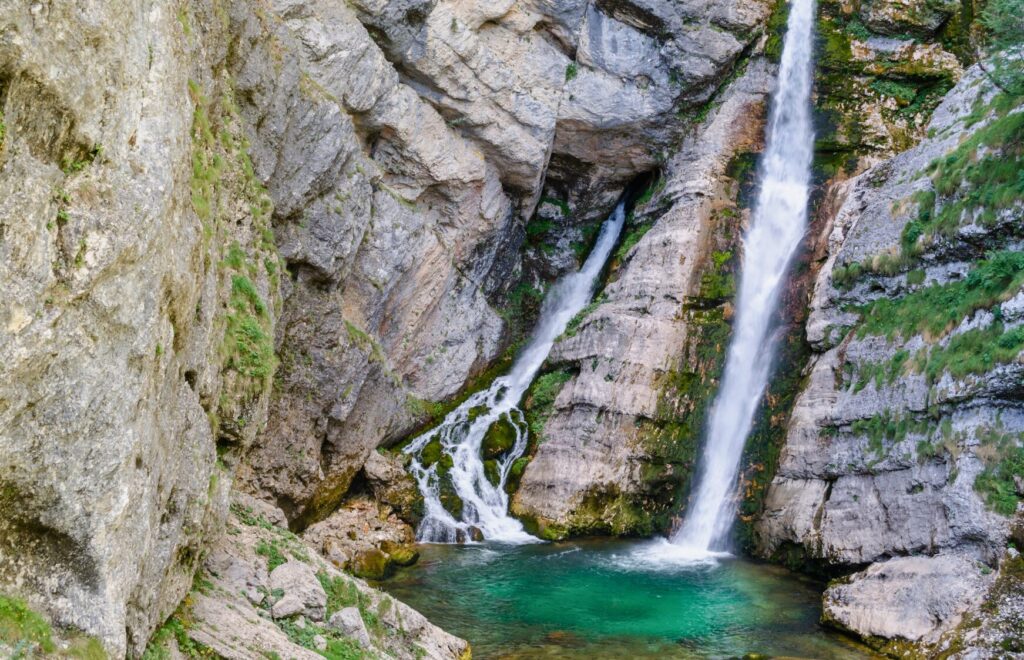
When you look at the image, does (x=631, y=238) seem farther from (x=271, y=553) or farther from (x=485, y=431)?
(x=271, y=553)

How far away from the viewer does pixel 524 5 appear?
87.0 feet

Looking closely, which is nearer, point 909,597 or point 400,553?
point 909,597

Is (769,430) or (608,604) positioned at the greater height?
(769,430)

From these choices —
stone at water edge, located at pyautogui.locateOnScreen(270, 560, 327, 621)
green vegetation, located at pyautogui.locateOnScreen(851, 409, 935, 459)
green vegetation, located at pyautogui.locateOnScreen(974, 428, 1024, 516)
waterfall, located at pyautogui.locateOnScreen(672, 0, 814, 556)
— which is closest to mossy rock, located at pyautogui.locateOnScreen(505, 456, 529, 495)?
A: waterfall, located at pyautogui.locateOnScreen(672, 0, 814, 556)

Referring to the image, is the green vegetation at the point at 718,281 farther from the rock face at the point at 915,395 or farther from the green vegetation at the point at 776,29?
the green vegetation at the point at 776,29

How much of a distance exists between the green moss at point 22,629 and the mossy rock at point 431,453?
18.3 m

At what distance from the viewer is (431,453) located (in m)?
23.9

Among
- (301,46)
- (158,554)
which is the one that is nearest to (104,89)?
(158,554)

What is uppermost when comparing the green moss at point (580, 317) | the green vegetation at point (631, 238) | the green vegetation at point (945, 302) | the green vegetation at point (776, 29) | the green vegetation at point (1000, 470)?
the green vegetation at point (776, 29)

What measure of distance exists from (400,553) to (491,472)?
17.6 ft

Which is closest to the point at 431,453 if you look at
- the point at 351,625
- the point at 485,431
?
the point at 485,431

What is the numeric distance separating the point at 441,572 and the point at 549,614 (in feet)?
12.2

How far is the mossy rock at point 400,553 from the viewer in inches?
755

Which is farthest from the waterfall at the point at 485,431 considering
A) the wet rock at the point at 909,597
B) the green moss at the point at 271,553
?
the green moss at the point at 271,553
